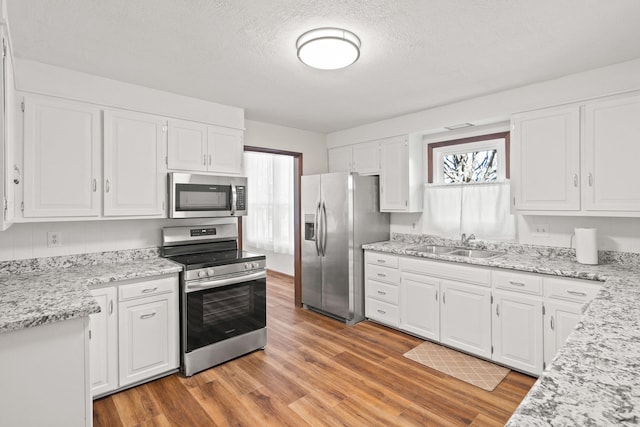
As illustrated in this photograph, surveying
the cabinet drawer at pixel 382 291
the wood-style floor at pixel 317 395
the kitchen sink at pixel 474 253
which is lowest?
the wood-style floor at pixel 317 395

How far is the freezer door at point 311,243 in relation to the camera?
4.25 metres

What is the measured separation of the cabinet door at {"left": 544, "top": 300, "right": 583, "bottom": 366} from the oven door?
237cm

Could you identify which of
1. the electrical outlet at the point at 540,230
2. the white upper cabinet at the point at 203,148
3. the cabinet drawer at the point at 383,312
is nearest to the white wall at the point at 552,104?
the electrical outlet at the point at 540,230

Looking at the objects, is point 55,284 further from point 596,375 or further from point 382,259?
point 382,259

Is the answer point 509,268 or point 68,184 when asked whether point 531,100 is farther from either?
point 68,184

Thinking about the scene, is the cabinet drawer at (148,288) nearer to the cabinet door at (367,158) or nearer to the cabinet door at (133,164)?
the cabinet door at (133,164)

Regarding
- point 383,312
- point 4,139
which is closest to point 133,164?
point 4,139

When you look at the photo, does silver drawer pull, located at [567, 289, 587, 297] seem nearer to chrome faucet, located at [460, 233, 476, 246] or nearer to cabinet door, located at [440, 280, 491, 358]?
cabinet door, located at [440, 280, 491, 358]

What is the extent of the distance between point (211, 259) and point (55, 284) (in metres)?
1.11

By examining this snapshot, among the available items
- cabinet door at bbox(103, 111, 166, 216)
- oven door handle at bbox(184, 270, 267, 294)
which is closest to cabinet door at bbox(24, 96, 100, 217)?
cabinet door at bbox(103, 111, 166, 216)

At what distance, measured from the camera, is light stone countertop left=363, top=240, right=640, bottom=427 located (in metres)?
0.77

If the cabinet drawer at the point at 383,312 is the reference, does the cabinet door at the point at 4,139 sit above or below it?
above

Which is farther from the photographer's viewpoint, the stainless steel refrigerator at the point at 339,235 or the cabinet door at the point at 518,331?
the stainless steel refrigerator at the point at 339,235

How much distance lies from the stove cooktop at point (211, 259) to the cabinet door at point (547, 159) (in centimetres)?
248
